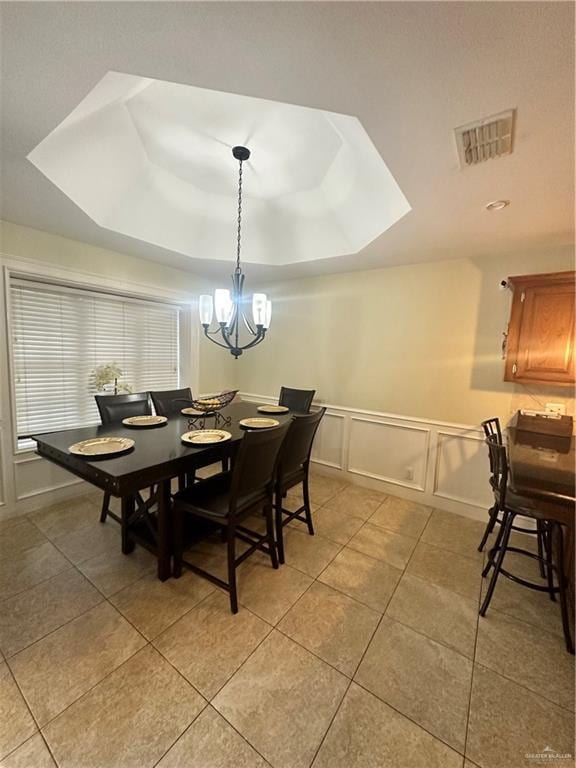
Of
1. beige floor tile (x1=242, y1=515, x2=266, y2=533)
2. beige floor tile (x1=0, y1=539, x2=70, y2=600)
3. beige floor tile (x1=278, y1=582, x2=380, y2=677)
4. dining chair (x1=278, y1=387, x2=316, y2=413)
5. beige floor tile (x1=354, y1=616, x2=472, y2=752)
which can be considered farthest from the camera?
dining chair (x1=278, y1=387, x2=316, y2=413)

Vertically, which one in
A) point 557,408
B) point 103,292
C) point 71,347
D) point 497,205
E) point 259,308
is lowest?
point 557,408

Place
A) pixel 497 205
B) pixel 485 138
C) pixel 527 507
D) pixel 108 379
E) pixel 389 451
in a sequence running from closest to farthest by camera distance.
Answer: pixel 485 138
pixel 527 507
pixel 497 205
pixel 108 379
pixel 389 451

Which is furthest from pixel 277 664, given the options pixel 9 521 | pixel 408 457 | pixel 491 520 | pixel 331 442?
pixel 9 521

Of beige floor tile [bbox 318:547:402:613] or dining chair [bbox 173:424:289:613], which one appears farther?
beige floor tile [bbox 318:547:402:613]

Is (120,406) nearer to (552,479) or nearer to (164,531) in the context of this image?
(164,531)

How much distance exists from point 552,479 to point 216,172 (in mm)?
3175

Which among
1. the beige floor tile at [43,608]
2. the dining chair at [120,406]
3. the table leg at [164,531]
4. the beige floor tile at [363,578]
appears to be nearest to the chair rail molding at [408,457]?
the beige floor tile at [363,578]

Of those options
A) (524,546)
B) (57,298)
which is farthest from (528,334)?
(57,298)

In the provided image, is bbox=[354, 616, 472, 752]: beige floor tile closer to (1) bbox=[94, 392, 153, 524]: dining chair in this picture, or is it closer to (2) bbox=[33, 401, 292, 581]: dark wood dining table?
(2) bbox=[33, 401, 292, 581]: dark wood dining table

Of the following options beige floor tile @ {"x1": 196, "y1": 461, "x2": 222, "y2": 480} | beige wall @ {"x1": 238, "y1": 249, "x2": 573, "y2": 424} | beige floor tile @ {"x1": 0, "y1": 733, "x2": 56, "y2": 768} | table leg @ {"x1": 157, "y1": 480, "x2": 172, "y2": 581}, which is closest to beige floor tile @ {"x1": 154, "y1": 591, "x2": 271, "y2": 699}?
table leg @ {"x1": 157, "y1": 480, "x2": 172, "y2": 581}

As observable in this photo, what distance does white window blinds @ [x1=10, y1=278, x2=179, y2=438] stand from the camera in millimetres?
2664

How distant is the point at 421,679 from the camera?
1.36 metres

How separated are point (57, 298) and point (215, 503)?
2.56m

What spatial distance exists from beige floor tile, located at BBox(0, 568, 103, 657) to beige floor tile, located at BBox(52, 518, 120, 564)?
193 millimetres
